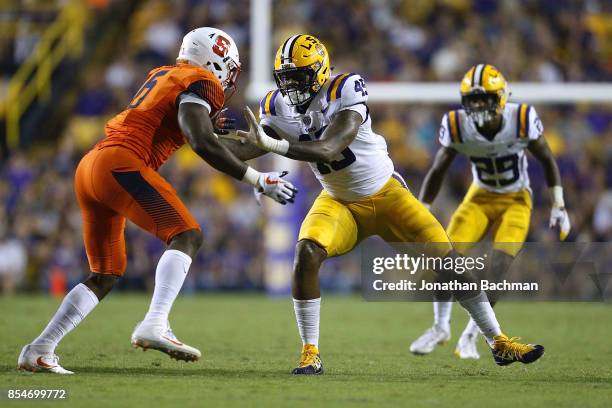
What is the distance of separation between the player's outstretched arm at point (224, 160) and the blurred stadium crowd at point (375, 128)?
288 inches

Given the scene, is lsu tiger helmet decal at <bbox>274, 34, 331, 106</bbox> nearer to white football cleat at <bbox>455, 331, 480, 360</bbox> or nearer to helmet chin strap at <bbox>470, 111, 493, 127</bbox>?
helmet chin strap at <bbox>470, 111, 493, 127</bbox>

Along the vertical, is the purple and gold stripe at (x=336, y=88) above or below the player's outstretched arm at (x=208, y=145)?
above

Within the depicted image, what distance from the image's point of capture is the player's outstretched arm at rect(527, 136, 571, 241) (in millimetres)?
6652

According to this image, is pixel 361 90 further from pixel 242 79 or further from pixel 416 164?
pixel 242 79

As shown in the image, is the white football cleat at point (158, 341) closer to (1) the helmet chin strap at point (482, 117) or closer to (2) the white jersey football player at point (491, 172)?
(2) the white jersey football player at point (491, 172)

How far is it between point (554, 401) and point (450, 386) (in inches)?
24.6

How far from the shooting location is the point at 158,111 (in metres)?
5.11

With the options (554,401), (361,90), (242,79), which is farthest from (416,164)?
(554,401)

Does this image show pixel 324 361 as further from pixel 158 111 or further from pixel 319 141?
pixel 158 111

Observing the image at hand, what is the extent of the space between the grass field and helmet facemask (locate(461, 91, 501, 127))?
1.59 m

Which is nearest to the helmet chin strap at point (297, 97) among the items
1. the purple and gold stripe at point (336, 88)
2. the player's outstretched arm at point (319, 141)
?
the purple and gold stripe at point (336, 88)

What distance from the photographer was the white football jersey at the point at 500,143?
22.0 ft

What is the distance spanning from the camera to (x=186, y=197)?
13367 millimetres

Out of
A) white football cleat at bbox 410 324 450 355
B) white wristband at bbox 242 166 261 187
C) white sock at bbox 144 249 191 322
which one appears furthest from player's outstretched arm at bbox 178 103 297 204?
white football cleat at bbox 410 324 450 355
